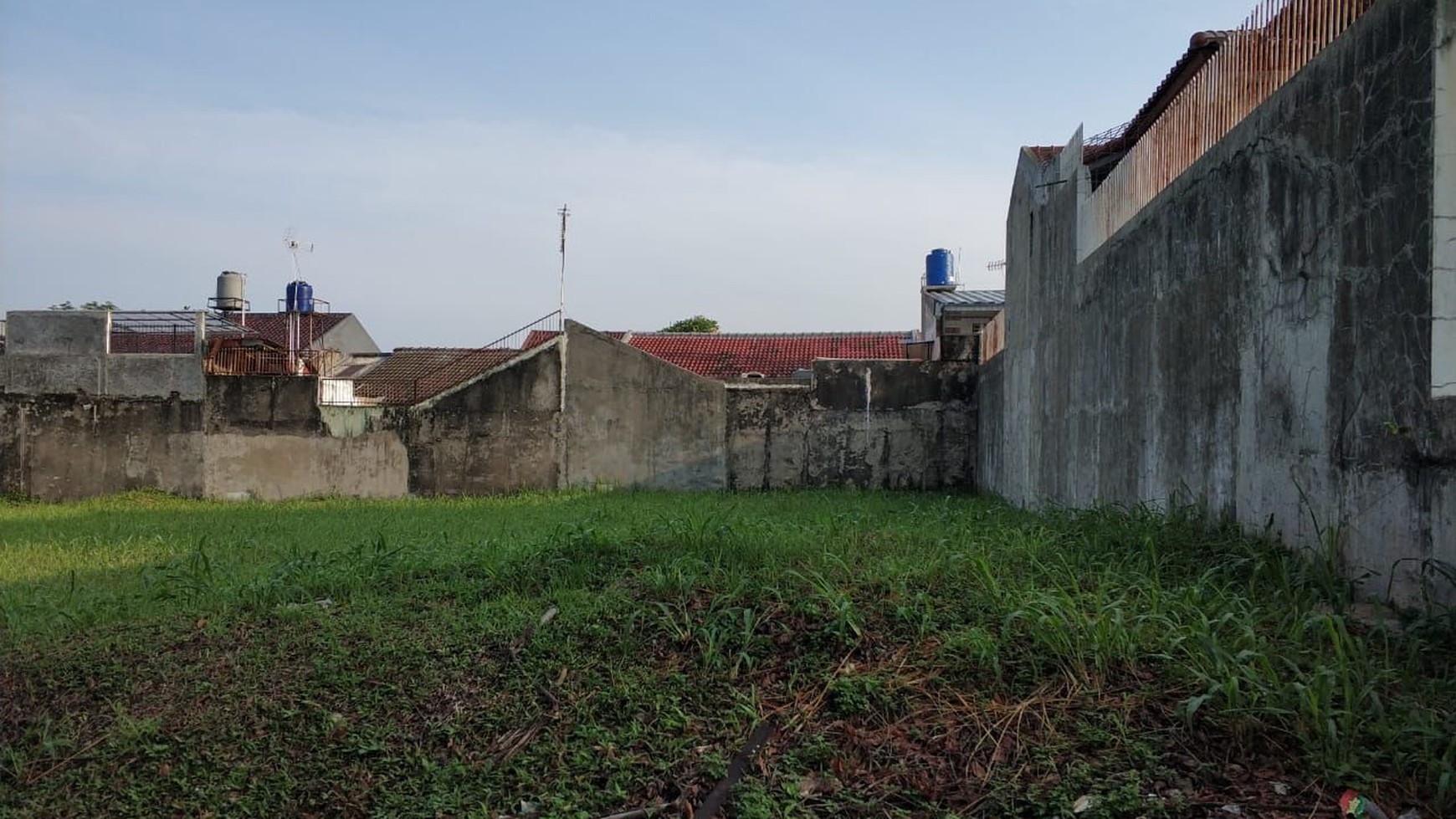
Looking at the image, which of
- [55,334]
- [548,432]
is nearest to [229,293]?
[55,334]

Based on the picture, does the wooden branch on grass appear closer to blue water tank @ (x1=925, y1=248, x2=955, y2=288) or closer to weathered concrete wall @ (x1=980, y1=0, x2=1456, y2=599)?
weathered concrete wall @ (x1=980, y1=0, x2=1456, y2=599)

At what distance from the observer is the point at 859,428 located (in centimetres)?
1545

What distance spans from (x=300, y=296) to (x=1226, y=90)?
26.8m

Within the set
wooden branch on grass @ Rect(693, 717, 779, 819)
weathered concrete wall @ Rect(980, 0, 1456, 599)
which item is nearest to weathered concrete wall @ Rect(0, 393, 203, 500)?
weathered concrete wall @ Rect(980, 0, 1456, 599)

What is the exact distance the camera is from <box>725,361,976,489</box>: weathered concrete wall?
15359 millimetres

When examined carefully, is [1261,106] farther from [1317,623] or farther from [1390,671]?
[1390,671]

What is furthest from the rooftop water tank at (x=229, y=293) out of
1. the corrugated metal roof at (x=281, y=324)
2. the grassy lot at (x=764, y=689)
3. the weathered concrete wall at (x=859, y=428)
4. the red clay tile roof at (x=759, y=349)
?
the grassy lot at (x=764, y=689)

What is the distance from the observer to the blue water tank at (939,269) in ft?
89.7

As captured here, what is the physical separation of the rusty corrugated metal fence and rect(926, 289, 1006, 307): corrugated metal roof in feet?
41.6

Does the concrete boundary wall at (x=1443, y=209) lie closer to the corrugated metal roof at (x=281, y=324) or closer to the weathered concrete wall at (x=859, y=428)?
the weathered concrete wall at (x=859, y=428)

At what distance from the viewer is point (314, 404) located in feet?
51.2

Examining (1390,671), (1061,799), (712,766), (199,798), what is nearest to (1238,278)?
(1390,671)

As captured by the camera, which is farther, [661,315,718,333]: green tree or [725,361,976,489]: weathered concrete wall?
[661,315,718,333]: green tree

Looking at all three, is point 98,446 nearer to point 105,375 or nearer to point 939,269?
point 105,375
